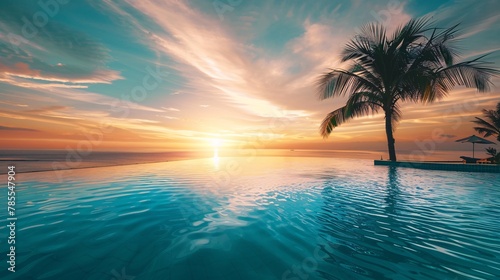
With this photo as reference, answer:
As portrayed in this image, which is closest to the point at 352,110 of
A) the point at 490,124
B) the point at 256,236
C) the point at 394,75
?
the point at 394,75

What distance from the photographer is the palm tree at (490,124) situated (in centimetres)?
1648

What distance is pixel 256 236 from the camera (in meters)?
3.11

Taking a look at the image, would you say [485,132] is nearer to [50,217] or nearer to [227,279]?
[227,279]

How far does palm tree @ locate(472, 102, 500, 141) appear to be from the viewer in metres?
16.5

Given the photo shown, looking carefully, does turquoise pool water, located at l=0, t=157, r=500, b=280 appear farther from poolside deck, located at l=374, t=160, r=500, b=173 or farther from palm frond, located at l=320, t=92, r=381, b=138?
palm frond, located at l=320, t=92, r=381, b=138

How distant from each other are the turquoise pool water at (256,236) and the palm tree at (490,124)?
17975 millimetres

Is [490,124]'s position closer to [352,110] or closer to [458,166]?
[458,166]

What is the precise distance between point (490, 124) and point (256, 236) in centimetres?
2447

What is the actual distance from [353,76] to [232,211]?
1241 centimetres

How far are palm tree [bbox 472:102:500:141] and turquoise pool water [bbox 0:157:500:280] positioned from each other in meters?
18.0

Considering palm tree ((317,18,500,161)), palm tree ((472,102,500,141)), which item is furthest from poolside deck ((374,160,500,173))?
palm tree ((472,102,500,141))

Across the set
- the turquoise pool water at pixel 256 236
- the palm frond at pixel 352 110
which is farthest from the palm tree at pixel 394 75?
the turquoise pool water at pixel 256 236

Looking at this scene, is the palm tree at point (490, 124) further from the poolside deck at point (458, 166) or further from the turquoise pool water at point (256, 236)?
the turquoise pool water at point (256, 236)

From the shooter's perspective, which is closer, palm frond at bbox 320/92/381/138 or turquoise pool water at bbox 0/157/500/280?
turquoise pool water at bbox 0/157/500/280
